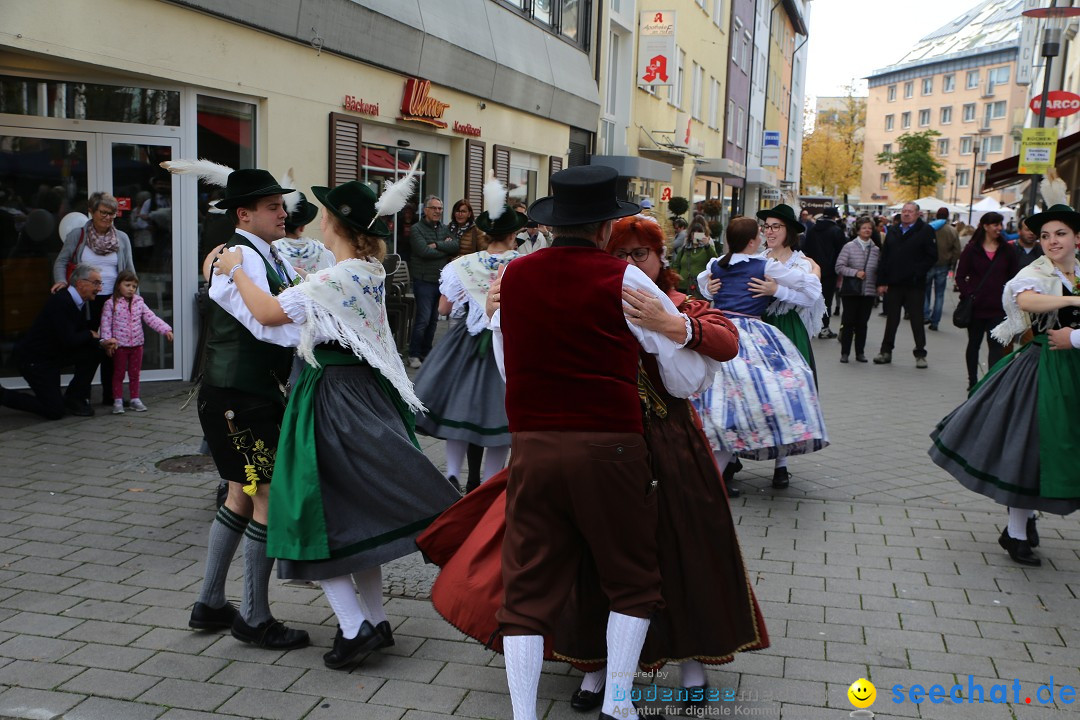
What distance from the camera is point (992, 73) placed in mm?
90625

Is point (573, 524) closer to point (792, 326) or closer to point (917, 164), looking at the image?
point (792, 326)

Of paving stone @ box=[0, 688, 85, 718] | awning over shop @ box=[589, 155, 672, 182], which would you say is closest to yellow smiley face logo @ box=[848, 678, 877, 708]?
paving stone @ box=[0, 688, 85, 718]

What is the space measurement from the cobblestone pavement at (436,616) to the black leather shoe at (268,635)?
0.05m

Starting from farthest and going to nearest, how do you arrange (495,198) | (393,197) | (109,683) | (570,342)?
1. (495,198)
2. (393,197)
3. (109,683)
4. (570,342)

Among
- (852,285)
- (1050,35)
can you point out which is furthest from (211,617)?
(1050,35)

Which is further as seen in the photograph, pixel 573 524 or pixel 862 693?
pixel 862 693

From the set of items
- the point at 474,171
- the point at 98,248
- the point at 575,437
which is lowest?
the point at 575,437

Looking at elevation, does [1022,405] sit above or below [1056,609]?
above

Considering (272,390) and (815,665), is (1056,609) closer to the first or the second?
(815,665)

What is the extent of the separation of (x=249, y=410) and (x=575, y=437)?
5.20ft

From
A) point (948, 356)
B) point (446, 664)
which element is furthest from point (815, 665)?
point (948, 356)

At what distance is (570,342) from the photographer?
315 centimetres

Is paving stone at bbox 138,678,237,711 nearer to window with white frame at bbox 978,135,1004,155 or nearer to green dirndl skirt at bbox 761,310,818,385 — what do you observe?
green dirndl skirt at bbox 761,310,818,385

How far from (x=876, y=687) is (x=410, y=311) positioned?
901 centimetres
